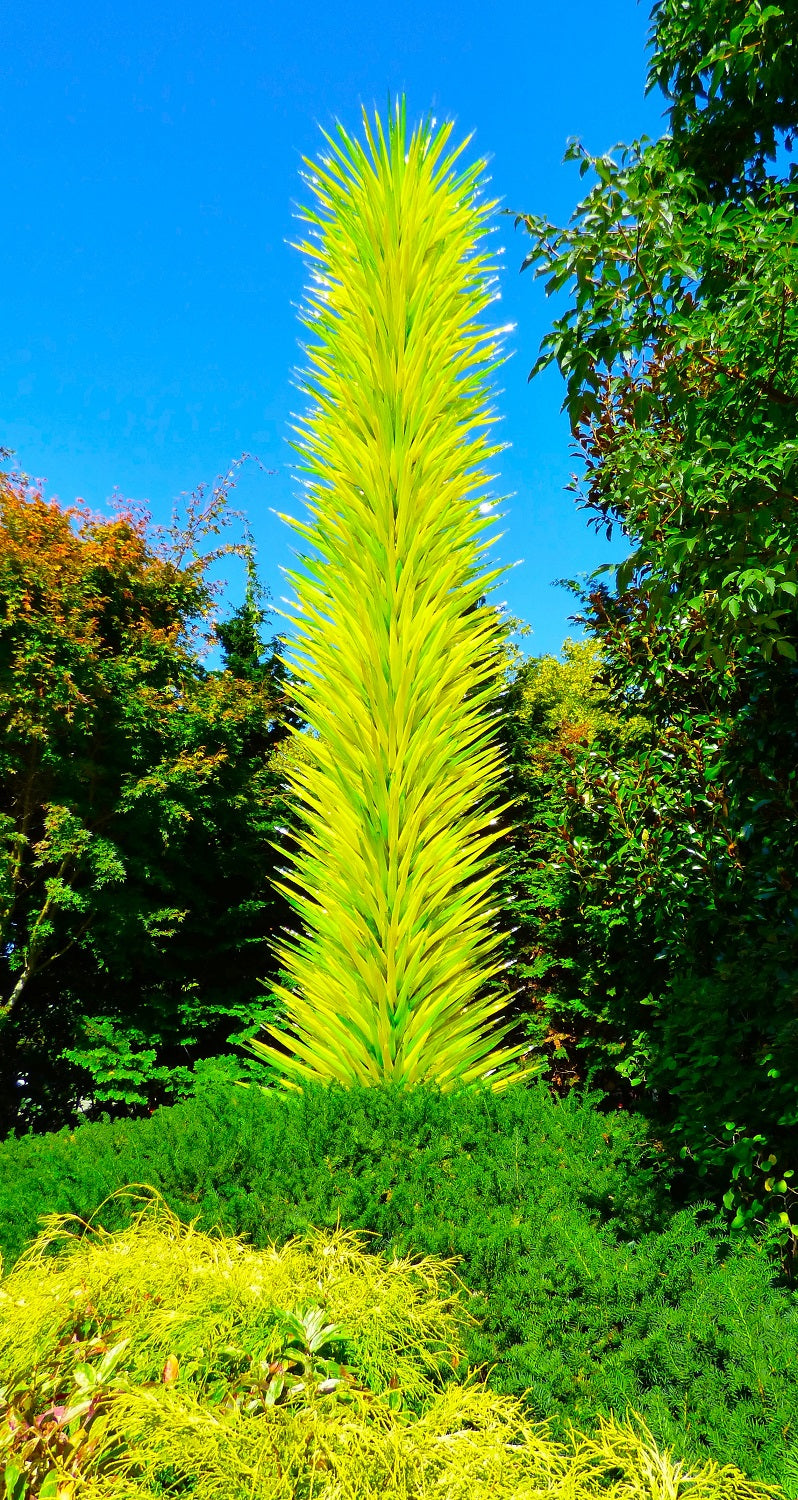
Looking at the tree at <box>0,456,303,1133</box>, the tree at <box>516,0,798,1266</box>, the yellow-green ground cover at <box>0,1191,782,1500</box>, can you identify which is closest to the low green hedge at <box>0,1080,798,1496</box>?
the yellow-green ground cover at <box>0,1191,782,1500</box>

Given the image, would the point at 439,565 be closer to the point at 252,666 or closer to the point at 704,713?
the point at 704,713

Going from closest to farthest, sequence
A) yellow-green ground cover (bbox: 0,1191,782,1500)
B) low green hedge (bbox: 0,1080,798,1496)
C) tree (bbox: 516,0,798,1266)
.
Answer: yellow-green ground cover (bbox: 0,1191,782,1500)
low green hedge (bbox: 0,1080,798,1496)
tree (bbox: 516,0,798,1266)

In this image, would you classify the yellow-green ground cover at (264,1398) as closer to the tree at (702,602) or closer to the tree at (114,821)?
the tree at (702,602)

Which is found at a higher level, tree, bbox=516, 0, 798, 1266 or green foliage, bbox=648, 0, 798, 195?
green foliage, bbox=648, 0, 798, 195

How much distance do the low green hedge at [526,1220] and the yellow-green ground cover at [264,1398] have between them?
115 millimetres

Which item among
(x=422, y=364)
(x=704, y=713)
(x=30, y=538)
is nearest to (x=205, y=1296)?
(x=704, y=713)

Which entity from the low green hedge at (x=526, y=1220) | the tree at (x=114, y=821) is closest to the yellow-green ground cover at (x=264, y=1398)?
the low green hedge at (x=526, y=1220)

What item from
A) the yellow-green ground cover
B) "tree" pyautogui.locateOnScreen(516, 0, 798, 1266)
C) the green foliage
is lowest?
the yellow-green ground cover

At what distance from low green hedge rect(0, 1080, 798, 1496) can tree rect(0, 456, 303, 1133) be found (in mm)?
3515

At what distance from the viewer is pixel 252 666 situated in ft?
29.5

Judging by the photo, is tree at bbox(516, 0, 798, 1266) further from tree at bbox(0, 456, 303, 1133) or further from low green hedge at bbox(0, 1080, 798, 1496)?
tree at bbox(0, 456, 303, 1133)

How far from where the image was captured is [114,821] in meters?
7.14

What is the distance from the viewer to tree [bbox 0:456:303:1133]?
651cm

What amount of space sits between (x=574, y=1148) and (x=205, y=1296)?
160 cm
